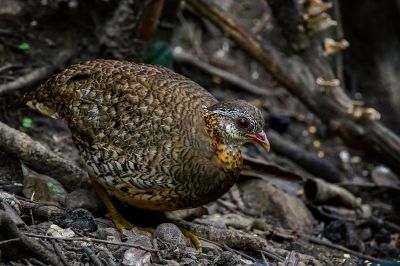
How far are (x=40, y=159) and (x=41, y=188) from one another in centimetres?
36

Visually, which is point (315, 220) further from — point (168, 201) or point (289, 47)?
point (168, 201)

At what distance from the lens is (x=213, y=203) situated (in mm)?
6910

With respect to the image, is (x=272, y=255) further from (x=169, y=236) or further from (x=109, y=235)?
(x=109, y=235)

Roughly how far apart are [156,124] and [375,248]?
269cm

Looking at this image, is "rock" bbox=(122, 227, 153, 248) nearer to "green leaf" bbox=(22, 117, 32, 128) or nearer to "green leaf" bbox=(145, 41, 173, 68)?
"green leaf" bbox=(22, 117, 32, 128)

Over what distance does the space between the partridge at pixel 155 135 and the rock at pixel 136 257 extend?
56cm

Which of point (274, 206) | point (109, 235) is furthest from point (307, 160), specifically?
point (109, 235)

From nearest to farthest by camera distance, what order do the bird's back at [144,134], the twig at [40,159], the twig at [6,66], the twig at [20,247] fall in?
the twig at [20,247] → the bird's back at [144,134] → the twig at [40,159] → the twig at [6,66]

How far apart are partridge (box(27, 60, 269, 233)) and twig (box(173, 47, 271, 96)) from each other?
4012 millimetres

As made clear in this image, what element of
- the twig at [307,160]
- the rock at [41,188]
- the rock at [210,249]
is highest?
the rock at [41,188]

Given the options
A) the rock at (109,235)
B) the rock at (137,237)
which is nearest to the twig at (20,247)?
the rock at (109,235)

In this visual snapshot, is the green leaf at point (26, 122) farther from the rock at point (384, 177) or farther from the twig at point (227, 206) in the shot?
the rock at point (384, 177)

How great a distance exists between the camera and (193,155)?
509 cm

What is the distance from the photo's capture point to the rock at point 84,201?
17.5 ft
